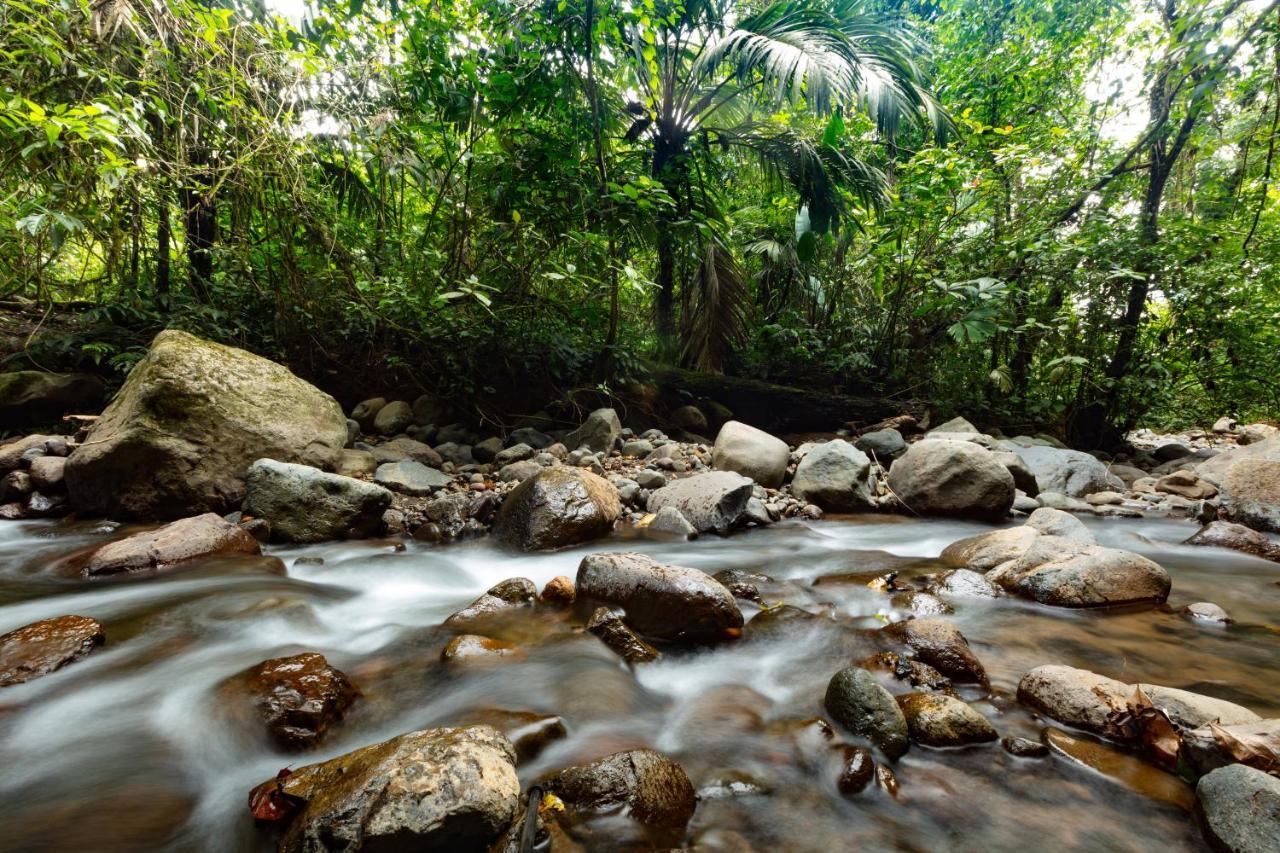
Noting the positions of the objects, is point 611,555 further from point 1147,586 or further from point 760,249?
point 760,249

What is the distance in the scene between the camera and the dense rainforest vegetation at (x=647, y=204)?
4.72 m

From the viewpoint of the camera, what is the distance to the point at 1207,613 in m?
2.71

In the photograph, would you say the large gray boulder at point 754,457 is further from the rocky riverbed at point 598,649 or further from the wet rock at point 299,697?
the wet rock at point 299,697

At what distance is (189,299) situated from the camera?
228 inches

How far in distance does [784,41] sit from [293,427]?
6.39m

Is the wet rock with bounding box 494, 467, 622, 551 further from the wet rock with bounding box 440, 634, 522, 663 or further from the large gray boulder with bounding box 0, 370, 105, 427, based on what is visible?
the large gray boulder with bounding box 0, 370, 105, 427

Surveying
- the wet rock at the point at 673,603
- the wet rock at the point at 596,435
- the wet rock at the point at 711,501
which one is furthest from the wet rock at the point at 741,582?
the wet rock at the point at 596,435

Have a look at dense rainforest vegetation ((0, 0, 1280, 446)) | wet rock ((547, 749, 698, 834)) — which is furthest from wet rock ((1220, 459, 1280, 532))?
wet rock ((547, 749, 698, 834))

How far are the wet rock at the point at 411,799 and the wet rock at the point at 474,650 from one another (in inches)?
35.7

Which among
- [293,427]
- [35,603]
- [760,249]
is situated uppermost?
[760,249]

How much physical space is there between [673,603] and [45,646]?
243 cm

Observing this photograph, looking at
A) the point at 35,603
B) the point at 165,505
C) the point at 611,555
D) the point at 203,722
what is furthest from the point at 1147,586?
the point at 165,505

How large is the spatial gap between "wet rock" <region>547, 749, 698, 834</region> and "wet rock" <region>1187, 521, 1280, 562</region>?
4.56m

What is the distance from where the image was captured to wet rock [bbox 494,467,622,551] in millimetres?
3801
